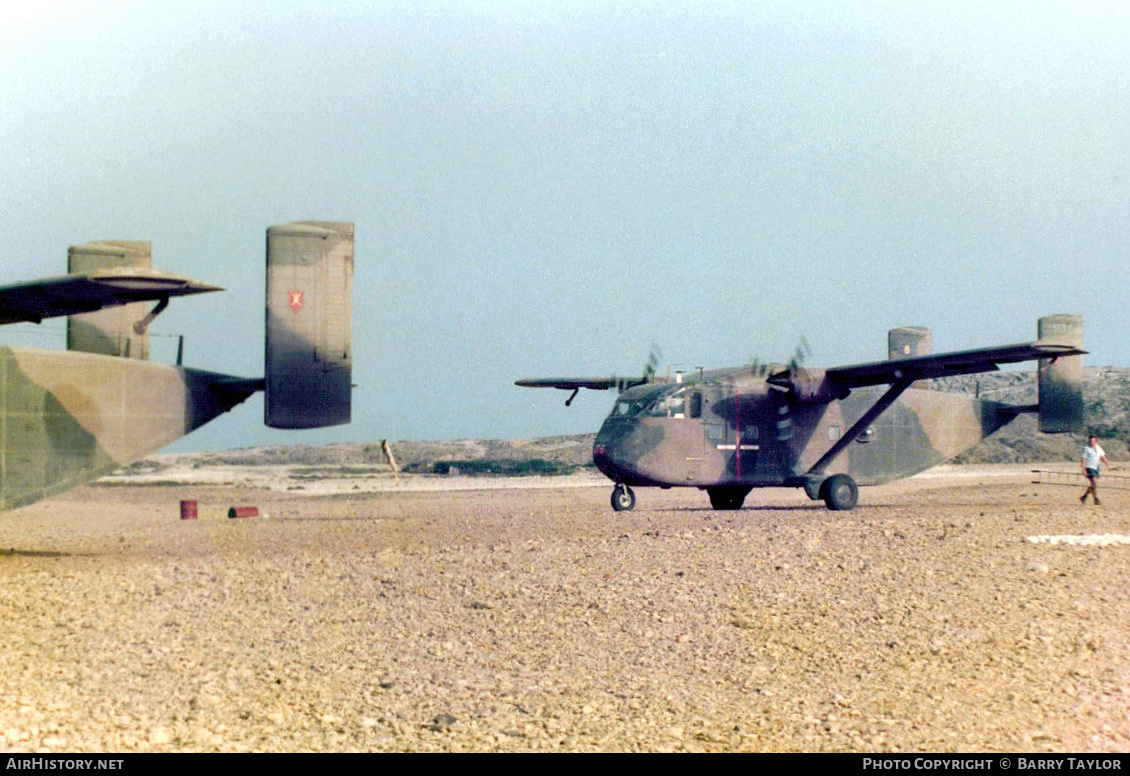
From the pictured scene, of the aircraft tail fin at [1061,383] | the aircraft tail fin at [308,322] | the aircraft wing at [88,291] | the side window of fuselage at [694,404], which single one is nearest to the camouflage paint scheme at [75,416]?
the aircraft wing at [88,291]

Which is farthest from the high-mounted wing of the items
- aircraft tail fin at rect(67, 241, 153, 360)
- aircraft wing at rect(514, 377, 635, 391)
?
aircraft tail fin at rect(67, 241, 153, 360)

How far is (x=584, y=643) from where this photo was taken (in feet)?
25.1

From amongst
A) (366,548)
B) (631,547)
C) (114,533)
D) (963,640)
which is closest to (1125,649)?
(963,640)

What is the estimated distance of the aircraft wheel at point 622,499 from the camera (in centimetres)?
1975

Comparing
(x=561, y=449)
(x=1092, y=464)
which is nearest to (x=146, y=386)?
(x=1092, y=464)

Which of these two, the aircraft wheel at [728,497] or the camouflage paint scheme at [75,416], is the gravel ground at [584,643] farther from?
the aircraft wheel at [728,497]

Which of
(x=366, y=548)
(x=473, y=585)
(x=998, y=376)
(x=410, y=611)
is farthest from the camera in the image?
(x=998, y=376)

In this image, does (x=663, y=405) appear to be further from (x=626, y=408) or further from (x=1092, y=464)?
(x=1092, y=464)

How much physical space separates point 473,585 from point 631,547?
2580mm

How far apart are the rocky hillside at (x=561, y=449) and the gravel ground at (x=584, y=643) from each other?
106ft

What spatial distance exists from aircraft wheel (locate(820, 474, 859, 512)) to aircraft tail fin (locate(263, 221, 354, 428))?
10.7 m

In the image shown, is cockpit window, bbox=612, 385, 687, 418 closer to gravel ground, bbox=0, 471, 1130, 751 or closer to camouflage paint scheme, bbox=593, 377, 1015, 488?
camouflage paint scheme, bbox=593, 377, 1015, 488

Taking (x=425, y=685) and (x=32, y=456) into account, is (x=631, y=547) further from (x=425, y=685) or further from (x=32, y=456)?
(x=32, y=456)

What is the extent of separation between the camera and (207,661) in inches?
287
